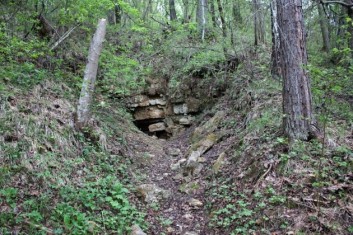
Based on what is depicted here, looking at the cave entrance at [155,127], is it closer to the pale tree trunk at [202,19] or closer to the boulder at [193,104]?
the boulder at [193,104]

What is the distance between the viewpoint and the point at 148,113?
34.8ft

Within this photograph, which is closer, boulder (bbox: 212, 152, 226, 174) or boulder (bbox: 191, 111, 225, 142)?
boulder (bbox: 212, 152, 226, 174)

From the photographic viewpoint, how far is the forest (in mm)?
3926

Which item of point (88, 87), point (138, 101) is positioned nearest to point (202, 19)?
point (138, 101)

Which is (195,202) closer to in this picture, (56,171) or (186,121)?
(56,171)

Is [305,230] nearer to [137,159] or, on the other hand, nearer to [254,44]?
[137,159]

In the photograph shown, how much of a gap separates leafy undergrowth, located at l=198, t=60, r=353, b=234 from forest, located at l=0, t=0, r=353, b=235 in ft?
0.06

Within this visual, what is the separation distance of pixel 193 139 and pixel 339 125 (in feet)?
12.4

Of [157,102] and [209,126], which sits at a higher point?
[157,102]

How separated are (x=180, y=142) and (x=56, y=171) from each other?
4614 mm

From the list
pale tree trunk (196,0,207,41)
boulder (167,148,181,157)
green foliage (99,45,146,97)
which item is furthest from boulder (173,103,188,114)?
pale tree trunk (196,0,207,41)

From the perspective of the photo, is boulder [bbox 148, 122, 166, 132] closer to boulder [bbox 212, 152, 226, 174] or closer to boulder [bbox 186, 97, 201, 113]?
boulder [bbox 186, 97, 201, 113]

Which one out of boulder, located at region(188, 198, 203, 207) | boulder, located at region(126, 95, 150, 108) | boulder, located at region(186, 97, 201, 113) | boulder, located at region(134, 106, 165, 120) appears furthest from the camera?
boulder, located at region(134, 106, 165, 120)

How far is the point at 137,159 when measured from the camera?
22.5 feet
